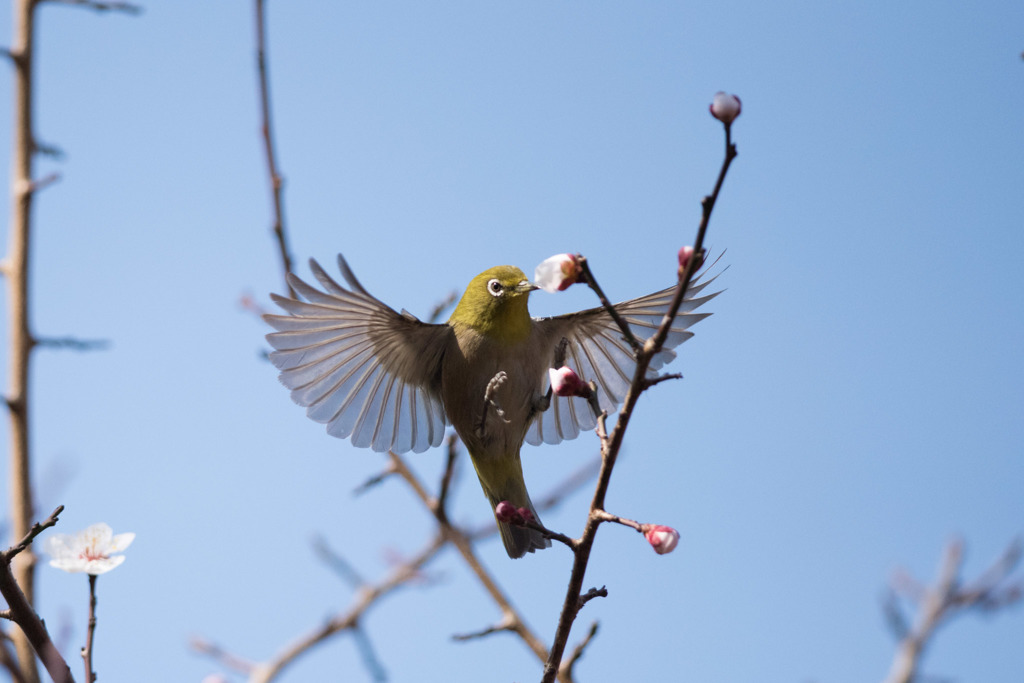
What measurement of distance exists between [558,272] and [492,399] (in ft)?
5.22

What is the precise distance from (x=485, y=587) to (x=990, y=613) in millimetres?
3448

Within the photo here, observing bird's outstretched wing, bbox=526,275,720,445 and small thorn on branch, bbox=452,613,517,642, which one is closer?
small thorn on branch, bbox=452,613,517,642

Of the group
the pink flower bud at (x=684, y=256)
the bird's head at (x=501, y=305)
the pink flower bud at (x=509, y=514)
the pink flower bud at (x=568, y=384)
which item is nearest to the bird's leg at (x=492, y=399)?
the bird's head at (x=501, y=305)

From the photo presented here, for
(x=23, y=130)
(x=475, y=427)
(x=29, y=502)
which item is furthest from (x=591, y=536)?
(x=23, y=130)

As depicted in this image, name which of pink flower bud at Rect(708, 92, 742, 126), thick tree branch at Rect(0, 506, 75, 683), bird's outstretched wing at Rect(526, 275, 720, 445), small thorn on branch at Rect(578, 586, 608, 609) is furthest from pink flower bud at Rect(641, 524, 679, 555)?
bird's outstretched wing at Rect(526, 275, 720, 445)

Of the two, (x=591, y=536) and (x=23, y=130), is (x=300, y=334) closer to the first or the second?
(x=23, y=130)

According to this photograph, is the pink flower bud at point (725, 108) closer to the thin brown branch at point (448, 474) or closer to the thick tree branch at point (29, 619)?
the thick tree branch at point (29, 619)

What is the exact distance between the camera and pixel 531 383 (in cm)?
382

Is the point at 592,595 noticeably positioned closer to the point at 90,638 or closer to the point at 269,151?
the point at 90,638

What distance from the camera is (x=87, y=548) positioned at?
97.3 inches

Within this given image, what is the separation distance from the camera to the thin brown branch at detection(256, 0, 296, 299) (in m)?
3.49

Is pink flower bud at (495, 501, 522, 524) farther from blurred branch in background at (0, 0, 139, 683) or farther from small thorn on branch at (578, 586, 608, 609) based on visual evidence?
blurred branch in background at (0, 0, 139, 683)

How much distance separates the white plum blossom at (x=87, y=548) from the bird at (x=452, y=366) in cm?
116

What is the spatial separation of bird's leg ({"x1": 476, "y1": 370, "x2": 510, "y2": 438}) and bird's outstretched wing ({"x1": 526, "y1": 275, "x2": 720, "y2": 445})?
16.2 inches
